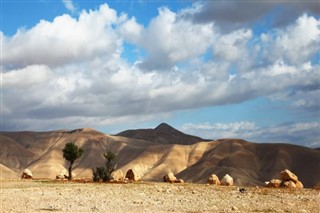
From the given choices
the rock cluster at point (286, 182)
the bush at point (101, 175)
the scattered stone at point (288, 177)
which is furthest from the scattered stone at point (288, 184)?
the bush at point (101, 175)

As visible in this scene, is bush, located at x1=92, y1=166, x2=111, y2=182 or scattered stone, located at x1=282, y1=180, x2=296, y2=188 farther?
bush, located at x1=92, y1=166, x2=111, y2=182

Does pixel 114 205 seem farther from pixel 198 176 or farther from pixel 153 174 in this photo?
pixel 153 174

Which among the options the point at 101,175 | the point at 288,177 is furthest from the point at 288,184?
the point at 101,175

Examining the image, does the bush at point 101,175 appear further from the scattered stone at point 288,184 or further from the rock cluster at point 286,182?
the scattered stone at point 288,184

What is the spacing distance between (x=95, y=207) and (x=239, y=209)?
596 cm

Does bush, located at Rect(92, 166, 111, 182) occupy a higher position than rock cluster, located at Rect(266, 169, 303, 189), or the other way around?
bush, located at Rect(92, 166, 111, 182)

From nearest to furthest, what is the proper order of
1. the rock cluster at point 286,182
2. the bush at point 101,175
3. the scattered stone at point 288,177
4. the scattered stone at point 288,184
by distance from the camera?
1. the scattered stone at point 288,184
2. the rock cluster at point 286,182
3. the scattered stone at point 288,177
4. the bush at point 101,175

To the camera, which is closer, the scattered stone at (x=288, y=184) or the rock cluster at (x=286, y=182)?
the scattered stone at (x=288, y=184)

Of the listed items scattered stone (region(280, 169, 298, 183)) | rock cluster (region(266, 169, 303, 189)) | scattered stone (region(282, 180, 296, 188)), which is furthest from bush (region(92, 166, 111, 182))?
scattered stone (region(282, 180, 296, 188))

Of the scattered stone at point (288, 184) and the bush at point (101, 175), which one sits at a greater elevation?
the bush at point (101, 175)

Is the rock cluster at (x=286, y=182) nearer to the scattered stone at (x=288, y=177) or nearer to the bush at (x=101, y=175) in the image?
the scattered stone at (x=288, y=177)

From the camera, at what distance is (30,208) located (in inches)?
814

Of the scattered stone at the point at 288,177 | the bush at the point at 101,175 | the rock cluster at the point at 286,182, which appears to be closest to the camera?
the rock cluster at the point at 286,182

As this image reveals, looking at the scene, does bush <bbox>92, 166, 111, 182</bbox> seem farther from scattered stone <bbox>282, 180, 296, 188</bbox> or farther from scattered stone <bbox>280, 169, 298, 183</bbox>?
scattered stone <bbox>282, 180, 296, 188</bbox>
